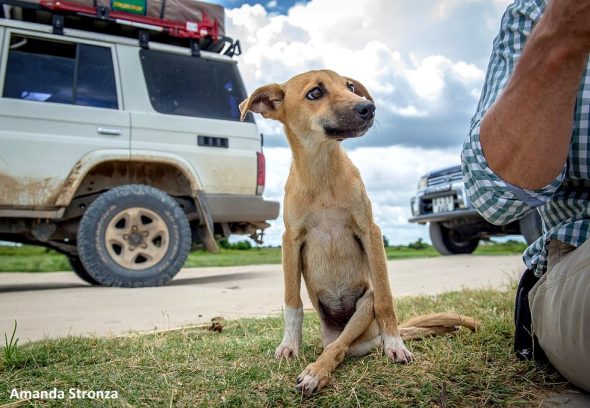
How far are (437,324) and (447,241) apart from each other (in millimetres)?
6538

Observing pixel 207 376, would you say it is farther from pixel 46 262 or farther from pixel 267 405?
pixel 46 262

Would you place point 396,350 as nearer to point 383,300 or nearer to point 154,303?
point 383,300

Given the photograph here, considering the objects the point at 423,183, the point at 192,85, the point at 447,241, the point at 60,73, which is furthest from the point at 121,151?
the point at 447,241

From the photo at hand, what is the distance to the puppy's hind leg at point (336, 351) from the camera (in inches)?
65.5

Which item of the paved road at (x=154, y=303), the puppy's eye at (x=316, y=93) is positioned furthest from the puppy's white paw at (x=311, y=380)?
the paved road at (x=154, y=303)

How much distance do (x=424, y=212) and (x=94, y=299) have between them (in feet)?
16.5

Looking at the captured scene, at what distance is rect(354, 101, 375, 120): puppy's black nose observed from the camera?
2299 mm

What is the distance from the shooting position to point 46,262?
10.1 meters

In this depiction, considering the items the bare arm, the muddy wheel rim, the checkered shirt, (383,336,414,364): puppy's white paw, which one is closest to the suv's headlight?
the muddy wheel rim

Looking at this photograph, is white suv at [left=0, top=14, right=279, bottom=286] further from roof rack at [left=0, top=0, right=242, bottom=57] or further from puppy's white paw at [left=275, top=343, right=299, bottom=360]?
puppy's white paw at [left=275, top=343, right=299, bottom=360]

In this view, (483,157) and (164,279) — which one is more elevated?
(483,157)

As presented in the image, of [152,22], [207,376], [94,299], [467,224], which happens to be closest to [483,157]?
[207,376]

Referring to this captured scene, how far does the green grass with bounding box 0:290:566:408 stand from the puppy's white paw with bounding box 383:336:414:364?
39 millimetres

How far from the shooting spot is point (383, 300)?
6.94ft
